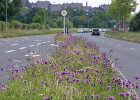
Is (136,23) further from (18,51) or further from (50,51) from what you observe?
(50,51)

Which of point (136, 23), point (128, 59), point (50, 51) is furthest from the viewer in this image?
point (136, 23)

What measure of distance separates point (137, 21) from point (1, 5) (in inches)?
1218

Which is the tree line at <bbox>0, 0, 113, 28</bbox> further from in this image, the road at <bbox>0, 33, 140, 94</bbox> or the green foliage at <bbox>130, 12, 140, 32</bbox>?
the road at <bbox>0, 33, 140, 94</bbox>

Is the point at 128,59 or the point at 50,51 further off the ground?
the point at 50,51

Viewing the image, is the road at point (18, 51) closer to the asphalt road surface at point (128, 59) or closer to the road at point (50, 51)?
the road at point (50, 51)

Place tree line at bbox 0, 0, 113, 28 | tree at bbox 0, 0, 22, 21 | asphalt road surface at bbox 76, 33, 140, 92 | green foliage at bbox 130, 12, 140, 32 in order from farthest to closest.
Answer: green foliage at bbox 130, 12, 140, 32, tree line at bbox 0, 0, 113, 28, tree at bbox 0, 0, 22, 21, asphalt road surface at bbox 76, 33, 140, 92

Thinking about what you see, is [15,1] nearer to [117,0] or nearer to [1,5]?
[1,5]

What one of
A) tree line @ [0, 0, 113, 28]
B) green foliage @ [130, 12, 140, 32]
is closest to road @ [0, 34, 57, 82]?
tree line @ [0, 0, 113, 28]

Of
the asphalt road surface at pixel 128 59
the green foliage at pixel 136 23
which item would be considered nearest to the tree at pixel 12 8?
the green foliage at pixel 136 23

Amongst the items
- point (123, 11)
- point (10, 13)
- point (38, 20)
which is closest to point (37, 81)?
point (10, 13)

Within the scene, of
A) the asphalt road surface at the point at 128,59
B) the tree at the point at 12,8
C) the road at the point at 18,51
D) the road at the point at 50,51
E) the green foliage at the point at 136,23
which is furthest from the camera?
the green foliage at the point at 136,23

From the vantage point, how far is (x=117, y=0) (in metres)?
78.7

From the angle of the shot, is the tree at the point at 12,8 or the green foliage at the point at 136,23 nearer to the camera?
the tree at the point at 12,8

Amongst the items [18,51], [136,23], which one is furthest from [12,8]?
[18,51]
